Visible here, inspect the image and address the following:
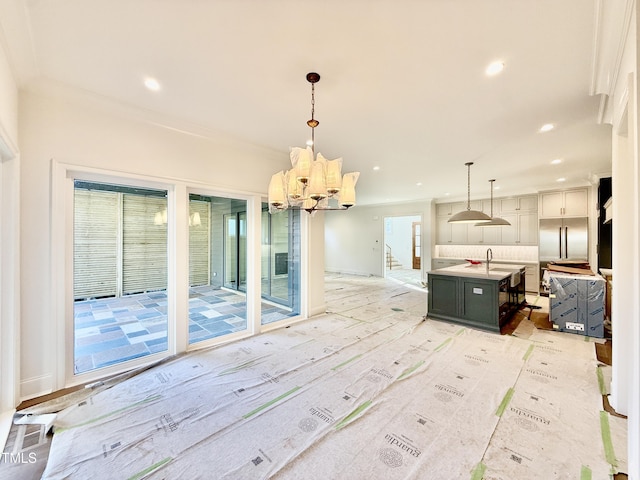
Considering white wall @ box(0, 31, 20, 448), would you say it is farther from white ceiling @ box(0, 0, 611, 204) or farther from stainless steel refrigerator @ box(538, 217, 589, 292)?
stainless steel refrigerator @ box(538, 217, 589, 292)

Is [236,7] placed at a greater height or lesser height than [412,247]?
greater

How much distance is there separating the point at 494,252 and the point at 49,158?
9.29 m

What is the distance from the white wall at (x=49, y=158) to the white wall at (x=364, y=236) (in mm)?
7568

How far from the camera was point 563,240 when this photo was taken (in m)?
6.30

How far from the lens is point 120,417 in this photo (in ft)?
6.93

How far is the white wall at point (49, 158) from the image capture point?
7.70 feet

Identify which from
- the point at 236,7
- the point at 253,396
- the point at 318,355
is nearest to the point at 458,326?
the point at 318,355

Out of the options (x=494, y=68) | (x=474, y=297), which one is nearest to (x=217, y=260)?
(x=474, y=297)

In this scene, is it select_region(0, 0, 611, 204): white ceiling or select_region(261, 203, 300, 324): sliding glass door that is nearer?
select_region(0, 0, 611, 204): white ceiling

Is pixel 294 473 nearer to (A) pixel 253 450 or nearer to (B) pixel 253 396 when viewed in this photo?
(A) pixel 253 450

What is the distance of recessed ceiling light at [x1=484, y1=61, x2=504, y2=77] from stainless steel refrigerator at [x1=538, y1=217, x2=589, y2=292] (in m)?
5.64

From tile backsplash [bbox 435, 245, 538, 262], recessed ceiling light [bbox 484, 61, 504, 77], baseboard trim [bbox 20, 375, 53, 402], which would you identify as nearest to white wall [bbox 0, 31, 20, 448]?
baseboard trim [bbox 20, 375, 53, 402]

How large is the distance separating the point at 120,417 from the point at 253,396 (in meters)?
1.01

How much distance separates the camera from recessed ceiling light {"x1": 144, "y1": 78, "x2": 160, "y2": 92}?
7.55 ft
